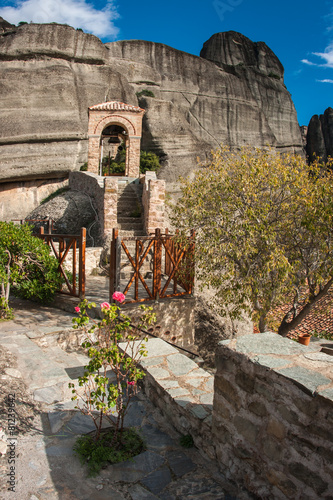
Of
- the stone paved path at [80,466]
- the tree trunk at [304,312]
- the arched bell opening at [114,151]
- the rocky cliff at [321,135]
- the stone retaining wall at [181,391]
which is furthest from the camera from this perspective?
the rocky cliff at [321,135]

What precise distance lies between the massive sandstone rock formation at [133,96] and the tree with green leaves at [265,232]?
1482cm

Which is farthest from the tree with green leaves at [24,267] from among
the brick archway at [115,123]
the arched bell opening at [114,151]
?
the arched bell opening at [114,151]

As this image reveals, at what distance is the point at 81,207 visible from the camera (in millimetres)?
14477

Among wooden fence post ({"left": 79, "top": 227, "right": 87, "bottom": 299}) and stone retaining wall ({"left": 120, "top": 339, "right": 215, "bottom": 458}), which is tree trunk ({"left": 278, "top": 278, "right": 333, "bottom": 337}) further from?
wooden fence post ({"left": 79, "top": 227, "right": 87, "bottom": 299})

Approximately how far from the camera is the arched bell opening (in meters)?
17.8

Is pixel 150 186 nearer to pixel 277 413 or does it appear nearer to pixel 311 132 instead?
pixel 277 413

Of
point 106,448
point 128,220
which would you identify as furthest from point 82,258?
point 128,220

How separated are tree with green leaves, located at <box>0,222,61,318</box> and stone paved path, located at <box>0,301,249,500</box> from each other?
2.29m

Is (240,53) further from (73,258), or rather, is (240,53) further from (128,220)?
(73,258)

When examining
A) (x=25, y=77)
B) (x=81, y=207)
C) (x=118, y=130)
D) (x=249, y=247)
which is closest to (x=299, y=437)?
(x=249, y=247)

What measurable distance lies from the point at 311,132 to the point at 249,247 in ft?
115

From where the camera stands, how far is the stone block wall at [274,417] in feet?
6.40

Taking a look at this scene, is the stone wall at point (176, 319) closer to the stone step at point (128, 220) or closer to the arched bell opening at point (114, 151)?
the stone step at point (128, 220)

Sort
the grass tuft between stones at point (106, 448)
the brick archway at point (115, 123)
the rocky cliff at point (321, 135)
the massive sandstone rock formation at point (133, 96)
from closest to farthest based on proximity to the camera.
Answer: the grass tuft between stones at point (106, 448), the brick archway at point (115, 123), the massive sandstone rock formation at point (133, 96), the rocky cliff at point (321, 135)
